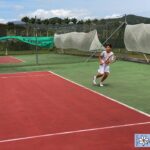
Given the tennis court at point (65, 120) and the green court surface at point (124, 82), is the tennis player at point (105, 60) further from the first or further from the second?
the tennis court at point (65, 120)

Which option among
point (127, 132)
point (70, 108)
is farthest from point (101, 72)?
point (127, 132)

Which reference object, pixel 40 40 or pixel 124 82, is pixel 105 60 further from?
A: pixel 40 40

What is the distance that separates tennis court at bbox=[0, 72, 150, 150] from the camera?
6.34 metres

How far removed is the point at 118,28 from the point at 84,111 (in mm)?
12327

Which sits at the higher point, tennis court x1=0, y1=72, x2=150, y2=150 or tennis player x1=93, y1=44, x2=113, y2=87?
tennis player x1=93, y1=44, x2=113, y2=87

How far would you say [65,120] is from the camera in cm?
782

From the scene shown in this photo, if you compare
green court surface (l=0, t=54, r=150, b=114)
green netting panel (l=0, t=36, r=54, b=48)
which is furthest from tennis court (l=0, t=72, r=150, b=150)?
green netting panel (l=0, t=36, r=54, b=48)

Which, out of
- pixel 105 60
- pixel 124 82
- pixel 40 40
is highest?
pixel 105 60

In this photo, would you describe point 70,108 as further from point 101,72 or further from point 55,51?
point 55,51

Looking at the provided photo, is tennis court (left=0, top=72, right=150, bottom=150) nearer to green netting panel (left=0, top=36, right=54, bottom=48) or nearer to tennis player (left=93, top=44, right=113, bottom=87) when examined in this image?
tennis player (left=93, top=44, right=113, bottom=87)

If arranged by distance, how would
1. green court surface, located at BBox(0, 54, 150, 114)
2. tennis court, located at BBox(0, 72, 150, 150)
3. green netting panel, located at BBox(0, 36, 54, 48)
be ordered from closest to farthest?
tennis court, located at BBox(0, 72, 150, 150), green court surface, located at BBox(0, 54, 150, 114), green netting panel, located at BBox(0, 36, 54, 48)

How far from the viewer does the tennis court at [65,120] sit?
6.34m

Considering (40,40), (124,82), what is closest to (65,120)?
(124,82)

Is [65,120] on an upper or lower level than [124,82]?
upper
